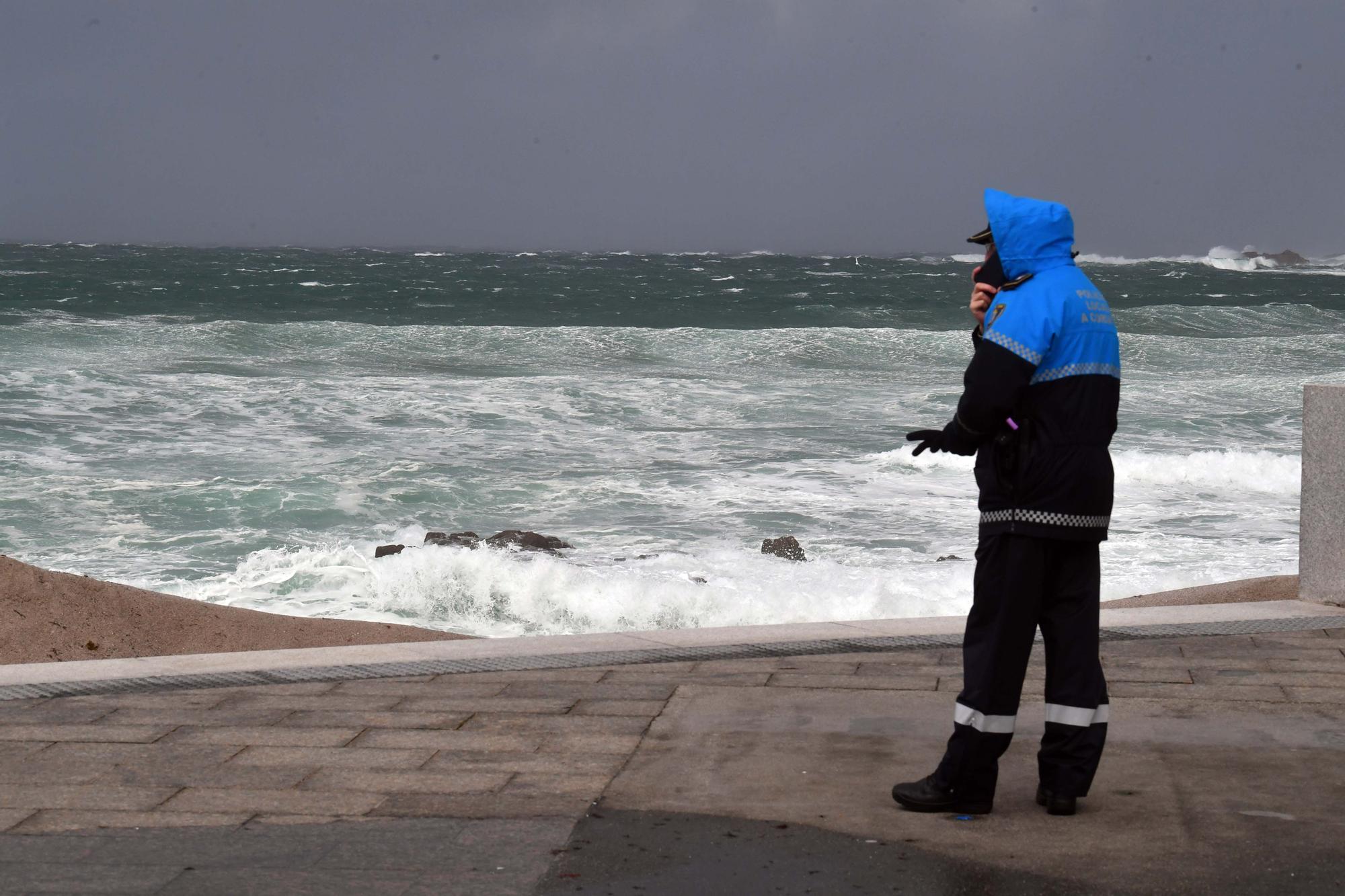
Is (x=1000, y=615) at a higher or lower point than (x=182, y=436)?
higher

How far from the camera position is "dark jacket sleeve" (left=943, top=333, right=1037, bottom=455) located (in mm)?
3361

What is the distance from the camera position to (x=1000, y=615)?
11.6ft

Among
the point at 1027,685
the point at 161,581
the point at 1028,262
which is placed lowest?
the point at 161,581

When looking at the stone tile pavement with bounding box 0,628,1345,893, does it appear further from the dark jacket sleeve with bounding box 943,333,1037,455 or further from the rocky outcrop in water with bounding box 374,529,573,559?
the rocky outcrop in water with bounding box 374,529,573,559

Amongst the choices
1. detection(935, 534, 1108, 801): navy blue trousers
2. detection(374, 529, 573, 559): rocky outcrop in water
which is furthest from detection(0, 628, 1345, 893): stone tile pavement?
detection(374, 529, 573, 559): rocky outcrop in water

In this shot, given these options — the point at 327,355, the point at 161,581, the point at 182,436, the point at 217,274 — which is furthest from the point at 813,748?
the point at 217,274

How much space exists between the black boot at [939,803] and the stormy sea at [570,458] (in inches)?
241

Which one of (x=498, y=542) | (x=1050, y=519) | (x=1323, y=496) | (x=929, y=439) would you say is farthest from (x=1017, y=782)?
(x=498, y=542)

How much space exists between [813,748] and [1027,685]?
1.15 meters

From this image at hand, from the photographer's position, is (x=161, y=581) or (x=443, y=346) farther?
(x=443, y=346)

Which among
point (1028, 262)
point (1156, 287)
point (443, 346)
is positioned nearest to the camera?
point (1028, 262)

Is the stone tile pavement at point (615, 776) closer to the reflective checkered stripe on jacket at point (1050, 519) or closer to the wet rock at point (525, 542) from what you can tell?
the reflective checkered stripe on jacket at point (1050, 519)

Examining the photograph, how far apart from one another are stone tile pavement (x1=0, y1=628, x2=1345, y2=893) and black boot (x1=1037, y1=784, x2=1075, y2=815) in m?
0.04

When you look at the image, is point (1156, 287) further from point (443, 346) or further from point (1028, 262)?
point (1028, 262)
